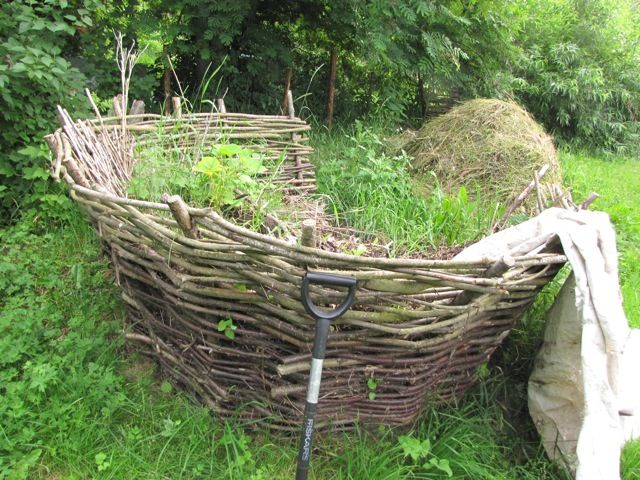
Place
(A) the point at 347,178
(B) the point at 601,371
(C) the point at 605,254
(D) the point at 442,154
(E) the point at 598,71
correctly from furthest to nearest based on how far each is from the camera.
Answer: (E) the point at 598,71, (D) the point at 442,154, (A) the point at 347,178, (C) the point at 605,254, (B) the point at 601,371

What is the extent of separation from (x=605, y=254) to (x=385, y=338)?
36.7 inches

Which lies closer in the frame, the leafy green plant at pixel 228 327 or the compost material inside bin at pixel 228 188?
the leafy green plant at pixel 228 327

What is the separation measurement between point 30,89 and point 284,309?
2.51 meters

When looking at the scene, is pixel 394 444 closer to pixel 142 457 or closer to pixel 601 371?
pixel 601 371

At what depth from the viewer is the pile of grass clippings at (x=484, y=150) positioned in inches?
174

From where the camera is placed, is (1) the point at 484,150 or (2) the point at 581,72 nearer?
(1) the point at 484,150

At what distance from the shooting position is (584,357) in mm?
1849

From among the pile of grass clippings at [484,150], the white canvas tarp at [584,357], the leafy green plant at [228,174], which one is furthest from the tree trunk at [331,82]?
the white canvas tarp at [584,357]

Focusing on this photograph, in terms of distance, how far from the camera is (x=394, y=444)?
2203 mm

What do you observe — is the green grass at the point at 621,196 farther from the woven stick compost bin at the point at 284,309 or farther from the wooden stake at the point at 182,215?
the wooden stake at the point at 182,215

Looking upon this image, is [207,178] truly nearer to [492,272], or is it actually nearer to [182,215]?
→ [182,215]

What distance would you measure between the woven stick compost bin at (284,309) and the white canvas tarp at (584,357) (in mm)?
130

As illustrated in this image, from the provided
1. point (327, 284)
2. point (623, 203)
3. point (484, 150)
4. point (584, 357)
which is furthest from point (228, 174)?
point (623, 203)

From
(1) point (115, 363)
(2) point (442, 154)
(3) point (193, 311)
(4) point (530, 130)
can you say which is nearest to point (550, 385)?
(3) point (193, 311)
